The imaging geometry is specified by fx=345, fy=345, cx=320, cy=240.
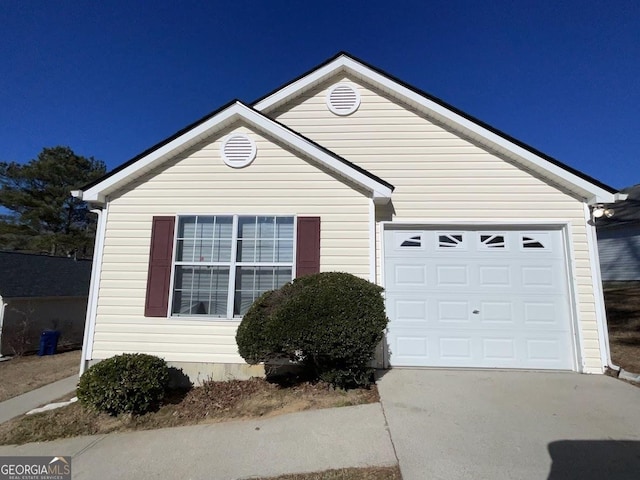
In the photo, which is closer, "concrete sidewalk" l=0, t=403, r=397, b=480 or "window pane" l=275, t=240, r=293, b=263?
"concrete sidewalk" l=0, t=403, r=397, b=480

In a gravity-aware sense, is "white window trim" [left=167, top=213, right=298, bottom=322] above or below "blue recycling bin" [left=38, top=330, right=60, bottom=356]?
above

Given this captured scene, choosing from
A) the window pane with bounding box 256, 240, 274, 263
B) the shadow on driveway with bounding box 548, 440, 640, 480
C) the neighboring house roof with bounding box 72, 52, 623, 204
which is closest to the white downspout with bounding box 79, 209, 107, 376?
Answer: the neighboring house roof with bounding box 72, 52, 623, 204

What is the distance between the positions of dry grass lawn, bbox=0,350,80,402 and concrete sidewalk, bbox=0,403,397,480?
377 cm

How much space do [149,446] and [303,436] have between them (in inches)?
68.6

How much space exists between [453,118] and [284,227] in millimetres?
3934

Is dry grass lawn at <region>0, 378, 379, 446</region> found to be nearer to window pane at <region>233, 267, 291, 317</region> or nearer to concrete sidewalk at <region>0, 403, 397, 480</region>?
concrete sidewalk at <region>0, 403, 397, 480</region>

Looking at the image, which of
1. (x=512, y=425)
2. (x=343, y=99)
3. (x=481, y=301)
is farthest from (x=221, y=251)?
(x=512, y=425)

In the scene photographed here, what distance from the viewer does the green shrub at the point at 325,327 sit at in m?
4.49

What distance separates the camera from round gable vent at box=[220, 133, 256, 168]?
6102 mm

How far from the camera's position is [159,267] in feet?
19.2

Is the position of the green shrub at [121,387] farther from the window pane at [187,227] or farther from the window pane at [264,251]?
the window pane at [264,251]

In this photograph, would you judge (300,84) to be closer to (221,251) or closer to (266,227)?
(266,227)

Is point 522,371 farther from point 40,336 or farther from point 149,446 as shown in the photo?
point 40,336

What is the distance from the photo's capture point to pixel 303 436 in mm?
3736
